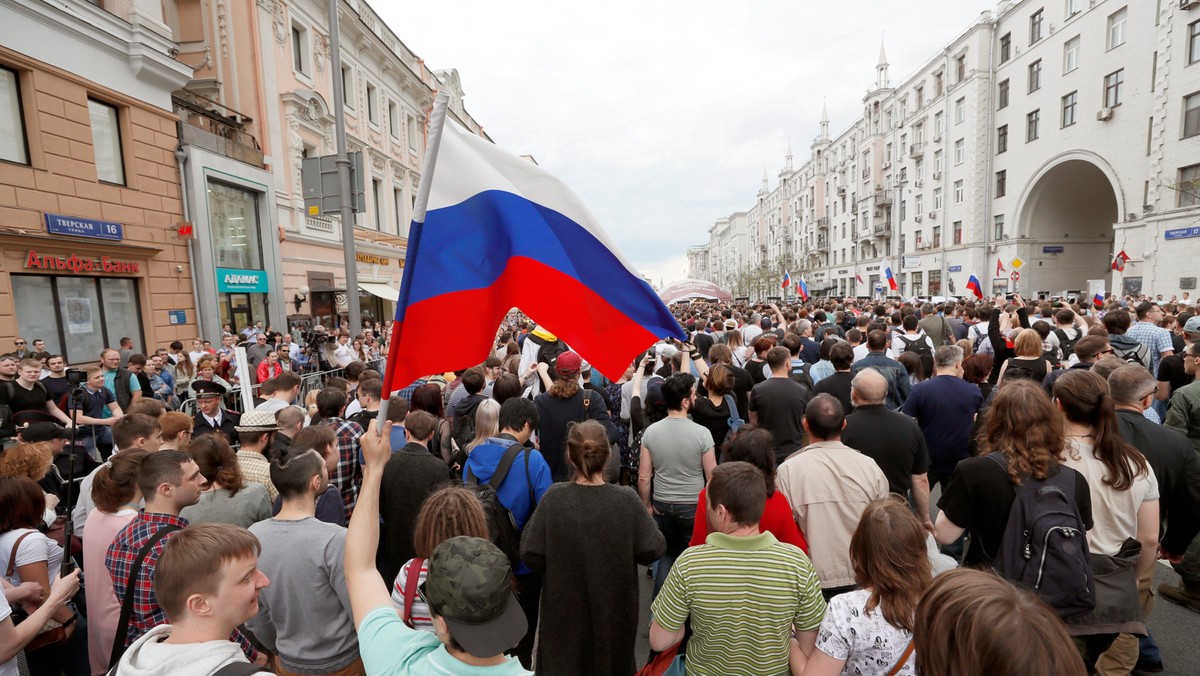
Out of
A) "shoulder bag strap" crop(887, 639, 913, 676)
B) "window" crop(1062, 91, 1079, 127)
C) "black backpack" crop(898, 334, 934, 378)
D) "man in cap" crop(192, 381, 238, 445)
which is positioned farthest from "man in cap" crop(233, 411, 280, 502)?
"window" crop(1062, 91, 1079, 127)

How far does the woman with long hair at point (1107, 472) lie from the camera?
270 centimetres

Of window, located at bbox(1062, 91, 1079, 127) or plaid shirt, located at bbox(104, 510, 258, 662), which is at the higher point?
window, located at bbox(1062, 91, 1079, 127)

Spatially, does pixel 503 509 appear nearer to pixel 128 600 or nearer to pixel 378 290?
pixel 128 600

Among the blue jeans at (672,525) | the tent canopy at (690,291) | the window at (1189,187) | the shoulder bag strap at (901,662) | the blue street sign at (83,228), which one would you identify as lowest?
the blue jeans at (672,525)

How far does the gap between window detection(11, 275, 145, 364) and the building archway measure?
40973 millimetres

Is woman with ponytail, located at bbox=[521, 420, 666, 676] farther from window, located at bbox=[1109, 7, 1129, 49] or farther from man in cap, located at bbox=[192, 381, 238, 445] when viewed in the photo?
window, located at bbox=[1109, 7, 1129, 49]

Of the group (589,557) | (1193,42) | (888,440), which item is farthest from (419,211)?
(1193,42)

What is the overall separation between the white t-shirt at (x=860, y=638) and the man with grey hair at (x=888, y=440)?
1703 millimetres

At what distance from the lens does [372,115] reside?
24.2m

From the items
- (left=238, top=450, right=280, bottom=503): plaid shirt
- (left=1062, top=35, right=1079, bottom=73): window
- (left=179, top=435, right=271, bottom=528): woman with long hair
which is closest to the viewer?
(left=179, top=435, right=271, bottom=528): woman with long hair

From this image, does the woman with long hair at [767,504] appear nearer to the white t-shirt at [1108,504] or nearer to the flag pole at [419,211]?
the white t-shirt at [1108,504]

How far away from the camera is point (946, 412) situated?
4605 mm

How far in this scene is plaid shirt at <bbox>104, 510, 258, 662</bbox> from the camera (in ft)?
7.68

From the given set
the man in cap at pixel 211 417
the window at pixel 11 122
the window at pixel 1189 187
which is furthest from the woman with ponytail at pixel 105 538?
the window at pixel 1189 187
